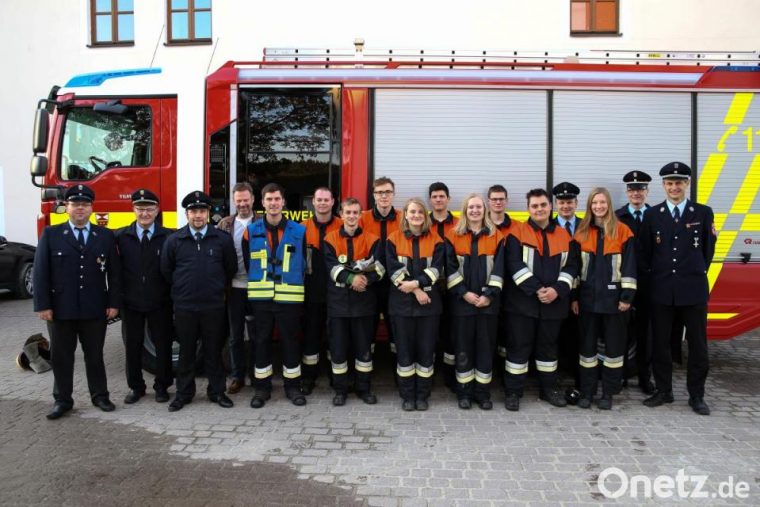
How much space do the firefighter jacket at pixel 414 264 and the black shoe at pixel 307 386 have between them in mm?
1098

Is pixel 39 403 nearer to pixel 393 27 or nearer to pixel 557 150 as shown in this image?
pixel 557 150

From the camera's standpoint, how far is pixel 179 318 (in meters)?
4.25

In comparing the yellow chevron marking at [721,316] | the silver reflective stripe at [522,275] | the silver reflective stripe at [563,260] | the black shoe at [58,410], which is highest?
the silver reflective stripe at [563,260]

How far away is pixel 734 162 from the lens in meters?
4.81

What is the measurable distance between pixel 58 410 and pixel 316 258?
92.4 inches

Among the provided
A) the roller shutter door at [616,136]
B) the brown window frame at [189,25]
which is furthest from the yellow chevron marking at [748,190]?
the brown window frame at [189,25]

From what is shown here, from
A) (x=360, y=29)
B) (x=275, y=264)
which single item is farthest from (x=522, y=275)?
(x=360, y=29)

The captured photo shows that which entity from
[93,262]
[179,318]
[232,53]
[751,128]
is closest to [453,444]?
[179,318]

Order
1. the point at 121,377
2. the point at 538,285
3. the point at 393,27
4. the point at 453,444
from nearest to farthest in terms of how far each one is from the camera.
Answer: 1. the point at 453,444
2. the point at 538,285
3. the point at 121,377
4. the point at 393,27

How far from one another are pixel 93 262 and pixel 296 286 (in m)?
1.59

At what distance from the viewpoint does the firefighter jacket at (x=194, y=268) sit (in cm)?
420

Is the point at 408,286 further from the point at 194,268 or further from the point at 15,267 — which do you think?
the point at 15,267

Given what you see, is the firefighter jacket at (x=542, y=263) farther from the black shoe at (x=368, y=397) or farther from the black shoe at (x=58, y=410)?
the black shoe at (x=58, y=410)
